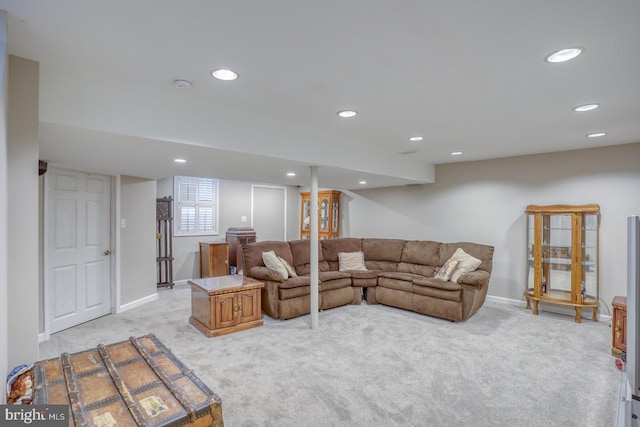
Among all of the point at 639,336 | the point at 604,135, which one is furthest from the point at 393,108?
the point at 604,135

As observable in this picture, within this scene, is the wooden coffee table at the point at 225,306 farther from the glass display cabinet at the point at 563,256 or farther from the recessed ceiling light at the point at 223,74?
the glass display cabinet at the point at 563,256

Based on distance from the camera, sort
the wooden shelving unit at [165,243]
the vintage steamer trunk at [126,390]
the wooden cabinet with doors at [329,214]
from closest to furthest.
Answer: the vintage steamer trunk at [126,390]
the wooden shelving unit at [165,243]
the wooden cabinet with doors at [329,214]

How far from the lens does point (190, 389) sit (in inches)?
57.2

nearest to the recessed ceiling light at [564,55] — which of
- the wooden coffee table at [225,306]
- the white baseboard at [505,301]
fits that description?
the wooden coffee table at [225,306]

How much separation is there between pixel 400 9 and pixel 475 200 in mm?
4430

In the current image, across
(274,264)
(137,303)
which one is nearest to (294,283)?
(274,264)

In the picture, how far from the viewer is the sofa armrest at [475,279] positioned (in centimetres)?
398

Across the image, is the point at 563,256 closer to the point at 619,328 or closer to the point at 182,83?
the point at 619,328

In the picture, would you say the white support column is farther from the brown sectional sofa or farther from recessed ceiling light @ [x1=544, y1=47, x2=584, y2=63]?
recessed ceiling light @ [x1=544, y1=47, x2=584, y2=63]

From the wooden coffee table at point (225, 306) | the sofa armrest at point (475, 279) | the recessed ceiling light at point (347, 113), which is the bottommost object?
the wooden coffee table at point (225, 306)

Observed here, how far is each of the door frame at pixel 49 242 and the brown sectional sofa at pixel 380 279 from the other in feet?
5.70

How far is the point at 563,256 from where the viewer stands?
4.31 metres

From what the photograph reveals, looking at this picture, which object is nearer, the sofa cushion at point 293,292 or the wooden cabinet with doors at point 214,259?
the sofa cushion at point 293,292

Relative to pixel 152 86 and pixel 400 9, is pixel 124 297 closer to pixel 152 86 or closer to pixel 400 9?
pixel 152 86
